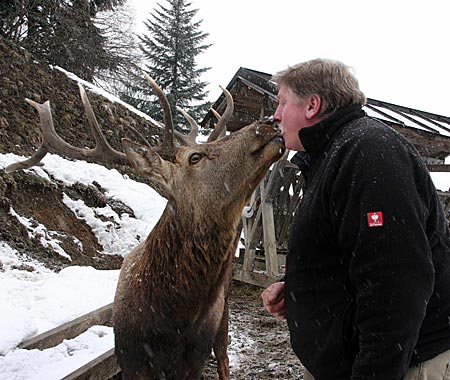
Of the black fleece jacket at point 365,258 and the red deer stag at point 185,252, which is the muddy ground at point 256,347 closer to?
the red deer stag at point 185,252

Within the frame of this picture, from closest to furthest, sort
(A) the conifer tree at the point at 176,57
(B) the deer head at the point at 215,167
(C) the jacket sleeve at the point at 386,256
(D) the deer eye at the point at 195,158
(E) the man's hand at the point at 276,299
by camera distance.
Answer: (C) the jacket sleeve at the point at 386,256, (E) the man's hand at the point at 276,299, (B) the deer head at the point at 215,167, (D) the deer eye at the point at 195,158, (A) the conifer tree at the point at 176,57

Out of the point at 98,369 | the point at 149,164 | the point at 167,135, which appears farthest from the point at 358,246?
the point at 98,369

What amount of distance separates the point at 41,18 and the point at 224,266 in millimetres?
12449

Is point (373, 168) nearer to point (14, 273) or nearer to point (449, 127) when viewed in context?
point (14, 273)

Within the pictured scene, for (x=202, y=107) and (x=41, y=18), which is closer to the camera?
(x=41, y=18)

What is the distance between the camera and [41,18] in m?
13.3

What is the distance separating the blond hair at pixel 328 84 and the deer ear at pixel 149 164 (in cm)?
141

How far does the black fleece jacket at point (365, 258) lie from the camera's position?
1527 millimetres

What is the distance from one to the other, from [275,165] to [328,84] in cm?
618

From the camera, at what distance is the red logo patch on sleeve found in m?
1.55

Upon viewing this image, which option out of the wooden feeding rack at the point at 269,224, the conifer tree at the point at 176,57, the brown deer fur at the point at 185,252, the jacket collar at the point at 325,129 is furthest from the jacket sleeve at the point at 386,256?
the conifer tree at the point at 176,57

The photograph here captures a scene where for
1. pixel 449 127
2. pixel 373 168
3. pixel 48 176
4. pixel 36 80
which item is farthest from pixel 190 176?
pixel 36 80

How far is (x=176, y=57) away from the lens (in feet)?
90.9

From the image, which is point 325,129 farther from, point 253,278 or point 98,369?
point 253,278
